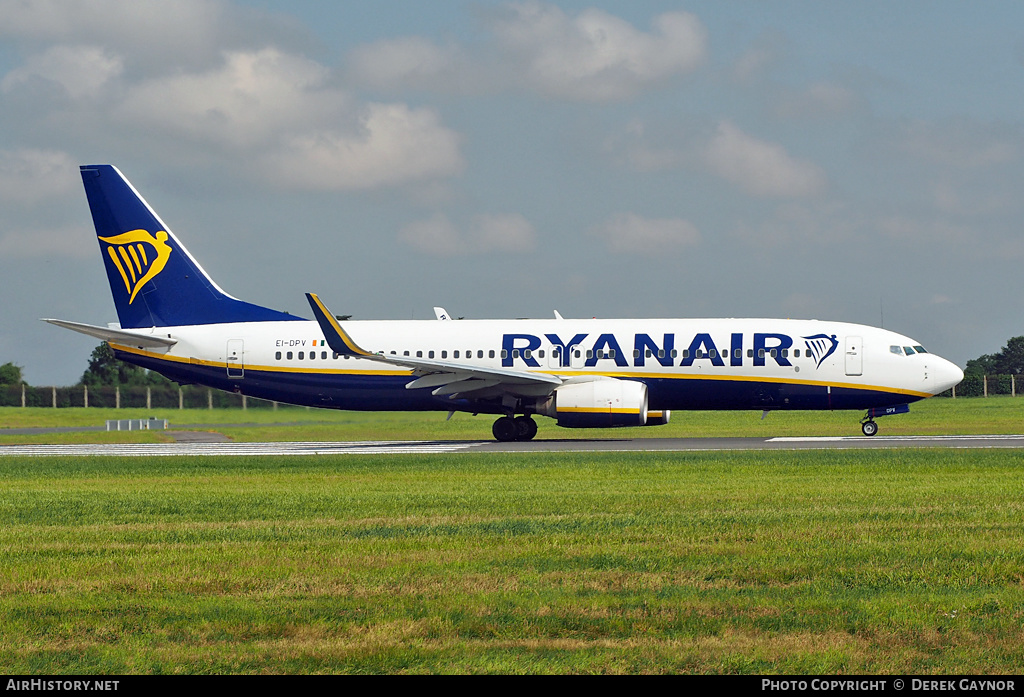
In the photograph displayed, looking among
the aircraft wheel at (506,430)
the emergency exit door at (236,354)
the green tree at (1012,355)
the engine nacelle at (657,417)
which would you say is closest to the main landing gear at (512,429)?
the aircraft wheel at (506,430)

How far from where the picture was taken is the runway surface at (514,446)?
28625 mm

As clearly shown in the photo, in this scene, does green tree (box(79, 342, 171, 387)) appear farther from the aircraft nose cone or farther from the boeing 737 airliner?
the aircraft nose cone

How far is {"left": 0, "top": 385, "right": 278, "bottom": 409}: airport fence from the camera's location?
42562mm

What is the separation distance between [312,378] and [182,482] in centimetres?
1638

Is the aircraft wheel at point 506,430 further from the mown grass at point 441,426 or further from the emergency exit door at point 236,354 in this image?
the emergency exit door at point 236,354

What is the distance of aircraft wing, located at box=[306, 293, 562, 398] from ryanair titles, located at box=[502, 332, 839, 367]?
1.13 meters

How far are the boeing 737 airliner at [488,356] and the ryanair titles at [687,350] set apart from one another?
0.04 meters

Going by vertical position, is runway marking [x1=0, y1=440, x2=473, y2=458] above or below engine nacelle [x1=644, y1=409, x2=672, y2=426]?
below

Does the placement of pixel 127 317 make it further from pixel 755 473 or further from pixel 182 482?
pixel 755 473

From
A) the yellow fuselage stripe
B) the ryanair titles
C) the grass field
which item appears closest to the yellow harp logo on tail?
the yellow fuselage stripe

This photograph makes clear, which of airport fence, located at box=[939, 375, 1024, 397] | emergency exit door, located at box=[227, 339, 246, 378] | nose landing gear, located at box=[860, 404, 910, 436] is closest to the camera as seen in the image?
nose landing gear, located at box=[860, 404, 910, 436]

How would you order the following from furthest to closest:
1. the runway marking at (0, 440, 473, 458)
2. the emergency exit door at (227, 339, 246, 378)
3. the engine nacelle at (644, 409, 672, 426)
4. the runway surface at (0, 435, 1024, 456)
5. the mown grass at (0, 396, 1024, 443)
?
the mown grass at (0, 396, 1024, 443)
the emergency exit door at (227, 339, 246, 378)
the engine nacelle at (644, 409, 672, 426)
the runway marking at (0, 440, 473, 458)
the runway surface at (0, 435, 1024, 456)

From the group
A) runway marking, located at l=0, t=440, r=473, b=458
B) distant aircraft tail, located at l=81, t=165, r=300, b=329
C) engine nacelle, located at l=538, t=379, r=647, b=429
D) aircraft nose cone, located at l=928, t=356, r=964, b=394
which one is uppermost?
distant aircraft tail, located at l=81, t=165, r=300, b=329
